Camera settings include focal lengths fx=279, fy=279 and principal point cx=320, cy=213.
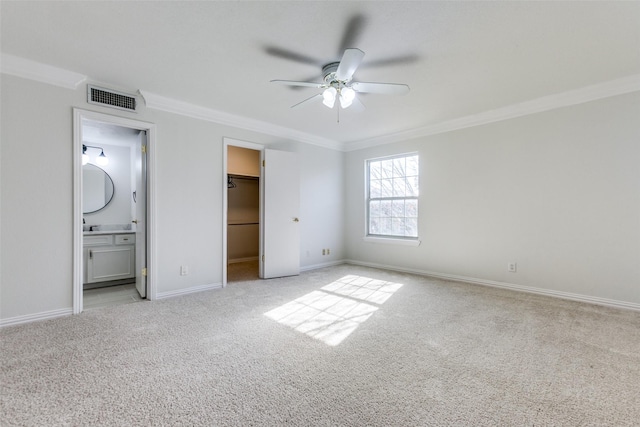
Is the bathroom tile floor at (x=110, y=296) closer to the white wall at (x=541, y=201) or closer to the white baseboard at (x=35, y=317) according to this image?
the white baseboard at (x=35, y=317)

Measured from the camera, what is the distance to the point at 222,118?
3973 mm

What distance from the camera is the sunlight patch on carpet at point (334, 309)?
8.26 feet

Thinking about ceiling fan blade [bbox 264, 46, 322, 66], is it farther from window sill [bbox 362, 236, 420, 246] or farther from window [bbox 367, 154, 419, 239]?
window sill [bbox 362, 236, 420, 246]

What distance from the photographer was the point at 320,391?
5.40 ft

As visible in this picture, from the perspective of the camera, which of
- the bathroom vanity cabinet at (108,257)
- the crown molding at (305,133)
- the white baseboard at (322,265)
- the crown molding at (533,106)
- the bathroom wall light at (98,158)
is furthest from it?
the white baseboard at (322,265)

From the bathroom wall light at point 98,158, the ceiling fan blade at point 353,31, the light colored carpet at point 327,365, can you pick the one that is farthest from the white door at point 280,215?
the bathroom wall light at point 98,158

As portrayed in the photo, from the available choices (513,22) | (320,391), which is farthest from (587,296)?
(320,391)

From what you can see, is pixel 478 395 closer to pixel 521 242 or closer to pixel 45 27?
pixel 521 242

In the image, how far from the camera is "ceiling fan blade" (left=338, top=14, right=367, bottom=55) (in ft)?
6.68

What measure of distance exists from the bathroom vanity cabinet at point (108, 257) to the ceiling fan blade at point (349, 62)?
3966 millimetres

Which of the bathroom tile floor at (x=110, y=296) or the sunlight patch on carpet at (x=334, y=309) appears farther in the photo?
the bathroom tile floor at (x=110, y=296)

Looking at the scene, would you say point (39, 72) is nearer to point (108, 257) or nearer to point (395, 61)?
point (108, 257)

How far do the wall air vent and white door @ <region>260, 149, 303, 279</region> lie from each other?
5.96 ft

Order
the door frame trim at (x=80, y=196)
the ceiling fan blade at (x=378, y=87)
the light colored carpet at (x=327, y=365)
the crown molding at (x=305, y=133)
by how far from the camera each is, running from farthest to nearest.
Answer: the door frame trim at (x=80, y=196) → the crown molding at (x=305, y=133) → the ceiling fan blade at (x=378, y=87) → the light colored carpet at (x=327, y=365)
